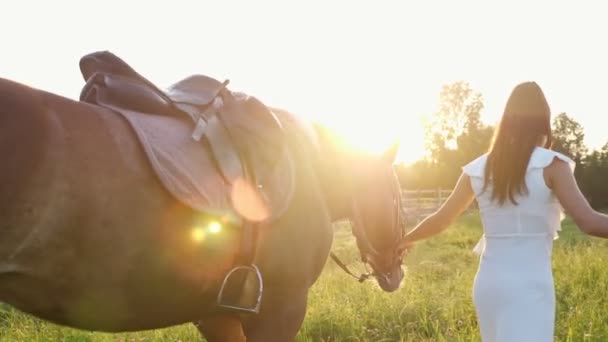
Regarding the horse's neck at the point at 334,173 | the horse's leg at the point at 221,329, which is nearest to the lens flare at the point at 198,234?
the horse's leg at the point at 221,329

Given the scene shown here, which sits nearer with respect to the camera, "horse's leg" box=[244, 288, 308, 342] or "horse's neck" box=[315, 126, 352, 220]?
"horse's leg" box=[244, 288, 308, 342]

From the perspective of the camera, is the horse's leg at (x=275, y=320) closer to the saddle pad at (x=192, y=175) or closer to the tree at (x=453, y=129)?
the saddle pad at (x=192, y=175)

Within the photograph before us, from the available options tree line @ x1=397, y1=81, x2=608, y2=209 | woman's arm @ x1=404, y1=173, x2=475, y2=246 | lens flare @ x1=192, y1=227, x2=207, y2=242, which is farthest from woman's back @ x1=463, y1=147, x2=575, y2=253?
tree line @ x1=397, y1=81, x2=608, y2=209

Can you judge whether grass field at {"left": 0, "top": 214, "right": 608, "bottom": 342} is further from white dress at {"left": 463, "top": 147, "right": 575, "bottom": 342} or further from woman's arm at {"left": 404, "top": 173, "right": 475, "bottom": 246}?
white dress at {"left": 463, "top": 147, "right": 575, "bottom": 342}

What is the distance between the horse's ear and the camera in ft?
11.1

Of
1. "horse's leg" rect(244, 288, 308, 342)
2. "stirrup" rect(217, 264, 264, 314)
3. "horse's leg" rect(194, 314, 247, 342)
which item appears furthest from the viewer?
"horse's leg" rect(194, 314, 247, 342)

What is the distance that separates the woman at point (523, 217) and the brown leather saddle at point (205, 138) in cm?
109

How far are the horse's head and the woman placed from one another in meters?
0.59

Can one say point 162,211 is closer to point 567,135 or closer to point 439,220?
point 439,220

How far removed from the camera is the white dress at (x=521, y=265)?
2682 millimetres

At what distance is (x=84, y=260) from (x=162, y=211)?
0.32m

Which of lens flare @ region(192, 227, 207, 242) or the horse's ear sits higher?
the horse's ear

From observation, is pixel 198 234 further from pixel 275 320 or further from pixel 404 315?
pixel 404 315

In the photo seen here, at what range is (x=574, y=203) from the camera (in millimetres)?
2660
